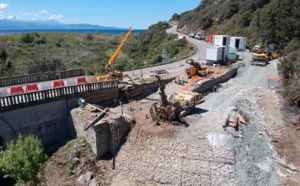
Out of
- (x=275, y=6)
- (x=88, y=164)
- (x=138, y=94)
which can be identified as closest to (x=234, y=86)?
(x=138, y=94)

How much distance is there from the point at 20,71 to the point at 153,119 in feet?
75.2

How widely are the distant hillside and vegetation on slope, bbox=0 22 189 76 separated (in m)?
13.2

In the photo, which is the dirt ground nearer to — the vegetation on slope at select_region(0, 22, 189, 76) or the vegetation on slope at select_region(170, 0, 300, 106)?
the vegetation on slope at select_region(170, 0, 300, 106)

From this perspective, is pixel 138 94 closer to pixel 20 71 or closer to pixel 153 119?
pixel 153 119

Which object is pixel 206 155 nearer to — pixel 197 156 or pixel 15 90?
pixel 197 156

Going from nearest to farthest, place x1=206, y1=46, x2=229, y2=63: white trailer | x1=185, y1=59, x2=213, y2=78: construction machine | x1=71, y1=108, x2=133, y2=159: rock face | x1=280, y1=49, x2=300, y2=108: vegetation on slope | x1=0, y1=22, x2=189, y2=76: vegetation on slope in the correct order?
1. x1=71, y1=108, x2=133, y2=159: rock face
2. x1=280, y1=49, x2=300, y2=108: vegetation on slope
3. x1=185, y1=59, x2=213, y2=78: construction machine
4. x1=206, y1=46, x2=229, y2=63: white trailer
5. x1=0, y1=22, x2=189, y2=76: vegetation on slope

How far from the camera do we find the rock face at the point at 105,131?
604 inches

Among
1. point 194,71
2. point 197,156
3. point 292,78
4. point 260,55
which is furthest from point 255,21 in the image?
point 197,156

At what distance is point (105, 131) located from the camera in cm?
1559

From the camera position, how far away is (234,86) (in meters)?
25.6

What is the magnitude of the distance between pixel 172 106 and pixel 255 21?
41209 mm

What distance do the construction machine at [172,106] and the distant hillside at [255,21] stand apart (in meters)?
22.2

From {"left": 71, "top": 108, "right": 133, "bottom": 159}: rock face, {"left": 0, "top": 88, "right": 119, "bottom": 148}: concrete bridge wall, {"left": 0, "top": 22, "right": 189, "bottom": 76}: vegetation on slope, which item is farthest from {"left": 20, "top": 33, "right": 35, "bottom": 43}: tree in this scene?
{"left": 71, "top": 108, "right": 133, "bottom": 159}: rock face

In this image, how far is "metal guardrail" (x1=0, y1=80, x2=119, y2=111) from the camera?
51.9 feet
